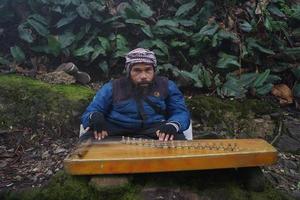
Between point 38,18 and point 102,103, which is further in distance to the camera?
point 38,18

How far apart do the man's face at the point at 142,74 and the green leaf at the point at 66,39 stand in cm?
284

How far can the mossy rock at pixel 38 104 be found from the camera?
6.09 metres

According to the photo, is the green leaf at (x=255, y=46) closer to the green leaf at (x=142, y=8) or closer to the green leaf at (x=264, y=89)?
the green leaf at (x=264, y=89)

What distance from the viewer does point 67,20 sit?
7.54 meters

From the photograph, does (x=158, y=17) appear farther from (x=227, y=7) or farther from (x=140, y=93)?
(x=140, y=93)

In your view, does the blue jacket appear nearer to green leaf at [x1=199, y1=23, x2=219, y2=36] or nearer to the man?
the man

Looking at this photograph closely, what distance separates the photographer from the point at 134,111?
486 cm

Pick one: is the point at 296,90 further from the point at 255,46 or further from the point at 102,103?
the point at 102,103

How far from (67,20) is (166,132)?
389 centimetres

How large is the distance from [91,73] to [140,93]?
2.74m

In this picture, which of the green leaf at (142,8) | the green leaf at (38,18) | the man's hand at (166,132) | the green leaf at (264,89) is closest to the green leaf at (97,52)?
the green leaf at (142,8)

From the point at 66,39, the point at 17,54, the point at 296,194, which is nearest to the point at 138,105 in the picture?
the point at 296,194

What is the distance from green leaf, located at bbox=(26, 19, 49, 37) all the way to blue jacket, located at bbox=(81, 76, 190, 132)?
9.78 ft

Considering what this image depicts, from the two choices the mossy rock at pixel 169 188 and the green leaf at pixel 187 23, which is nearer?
the mossy rock at pixel 169 188
